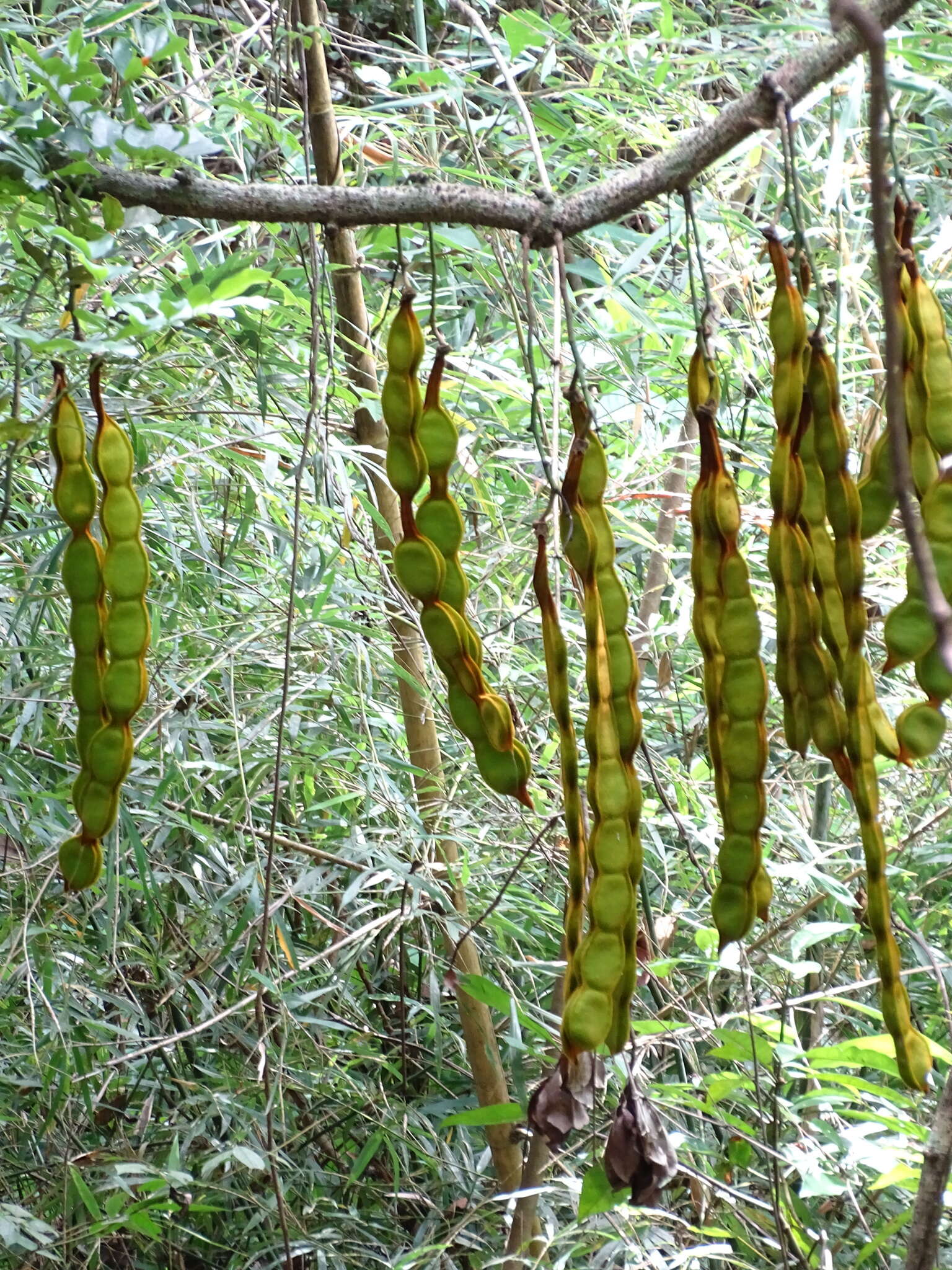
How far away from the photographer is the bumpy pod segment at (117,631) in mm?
634

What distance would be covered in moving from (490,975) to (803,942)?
0.41m

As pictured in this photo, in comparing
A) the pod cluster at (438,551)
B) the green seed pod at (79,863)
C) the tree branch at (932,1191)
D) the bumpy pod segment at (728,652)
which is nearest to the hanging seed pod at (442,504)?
the pod cluster at (438,551)

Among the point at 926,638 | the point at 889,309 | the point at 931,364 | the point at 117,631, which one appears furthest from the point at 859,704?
the point at 117,631

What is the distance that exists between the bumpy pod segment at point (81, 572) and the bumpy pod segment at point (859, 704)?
37 cm

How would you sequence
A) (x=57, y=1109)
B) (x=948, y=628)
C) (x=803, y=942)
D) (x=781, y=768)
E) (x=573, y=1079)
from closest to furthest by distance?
(x=948, y=628) < (x=573, y=1079) < (x=803, y=942) < (x=57, y=1109) < (x=781, y=768)

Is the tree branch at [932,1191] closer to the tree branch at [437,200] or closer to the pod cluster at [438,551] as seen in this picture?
the pod cluster at [438,551]

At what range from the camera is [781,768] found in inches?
56.4

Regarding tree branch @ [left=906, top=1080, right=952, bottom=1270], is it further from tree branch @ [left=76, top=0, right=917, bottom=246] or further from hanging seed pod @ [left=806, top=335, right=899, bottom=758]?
tree branch @ [left=76, top=0, right=917, bottom=246]

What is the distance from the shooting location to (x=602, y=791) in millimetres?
550

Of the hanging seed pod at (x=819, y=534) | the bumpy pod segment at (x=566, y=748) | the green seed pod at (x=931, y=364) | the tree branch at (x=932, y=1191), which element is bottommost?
the tree branch at (x=932, y=1191)

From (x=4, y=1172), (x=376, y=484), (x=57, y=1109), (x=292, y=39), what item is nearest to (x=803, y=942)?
(x=376, y=484)

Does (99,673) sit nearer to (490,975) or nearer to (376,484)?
(376,484)

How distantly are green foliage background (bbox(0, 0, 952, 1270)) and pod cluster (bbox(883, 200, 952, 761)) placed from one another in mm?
426

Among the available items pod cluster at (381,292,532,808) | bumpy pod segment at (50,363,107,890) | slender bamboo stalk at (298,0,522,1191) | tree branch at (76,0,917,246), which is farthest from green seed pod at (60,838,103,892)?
slender bamboo stalk at (298,0,522,1191)
